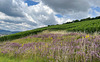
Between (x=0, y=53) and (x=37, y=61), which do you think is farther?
(x=0, y=53)

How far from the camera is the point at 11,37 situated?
Answer: 72.3 ft

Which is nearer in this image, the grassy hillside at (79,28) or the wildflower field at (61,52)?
the wildflower field at (61,52)

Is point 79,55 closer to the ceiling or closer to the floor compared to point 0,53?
closer to the ceiling

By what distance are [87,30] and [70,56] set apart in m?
12.2

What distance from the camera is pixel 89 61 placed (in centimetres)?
337

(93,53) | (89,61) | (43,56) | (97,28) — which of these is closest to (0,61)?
(43,56)

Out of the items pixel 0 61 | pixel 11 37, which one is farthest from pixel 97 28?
pixel 11 37

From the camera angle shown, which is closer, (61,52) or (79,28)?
(61,52)

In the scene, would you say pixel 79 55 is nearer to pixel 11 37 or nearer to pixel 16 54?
pixel 16 54

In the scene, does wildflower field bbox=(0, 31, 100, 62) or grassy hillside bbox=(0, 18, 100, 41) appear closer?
wildflower field bbox=(0, 31, 100, 62)

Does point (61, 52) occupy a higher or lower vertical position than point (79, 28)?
lower

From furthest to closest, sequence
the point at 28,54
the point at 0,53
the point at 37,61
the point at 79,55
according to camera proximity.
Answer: the point at 0,53 → the point at 28,54 → the point at 37,61 → the point at 79,55

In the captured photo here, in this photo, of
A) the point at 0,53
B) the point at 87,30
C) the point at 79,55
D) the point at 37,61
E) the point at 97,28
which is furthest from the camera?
the point at 87,30

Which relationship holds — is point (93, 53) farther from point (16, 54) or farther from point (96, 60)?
point (16, 54)
